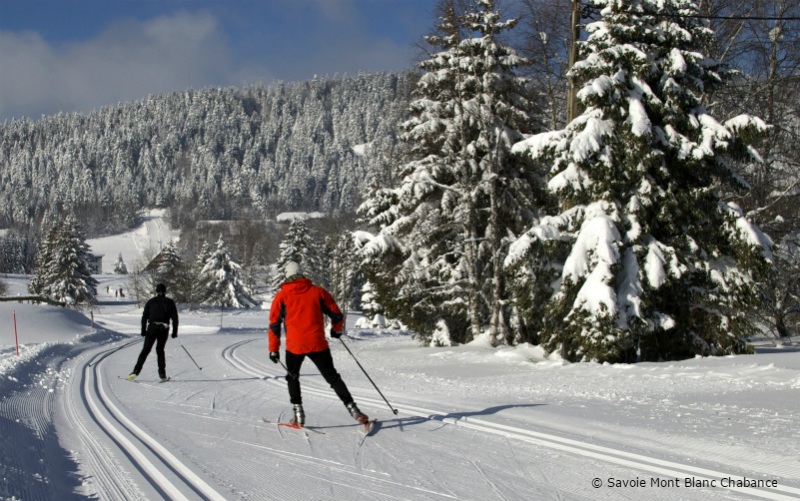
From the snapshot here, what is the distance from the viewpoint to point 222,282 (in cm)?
6475

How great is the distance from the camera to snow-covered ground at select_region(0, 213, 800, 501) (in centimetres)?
477

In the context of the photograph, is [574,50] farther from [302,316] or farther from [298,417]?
[298,417]

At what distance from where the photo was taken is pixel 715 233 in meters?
12.9

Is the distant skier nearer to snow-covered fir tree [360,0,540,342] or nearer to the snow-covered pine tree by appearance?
the snow-covered pine tree

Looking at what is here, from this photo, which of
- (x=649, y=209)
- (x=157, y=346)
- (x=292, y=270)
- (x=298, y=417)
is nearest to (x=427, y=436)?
(x=298, y=417)

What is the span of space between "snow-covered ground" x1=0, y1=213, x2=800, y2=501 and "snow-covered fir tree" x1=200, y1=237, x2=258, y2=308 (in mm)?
53540

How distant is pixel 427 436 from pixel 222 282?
61197mm

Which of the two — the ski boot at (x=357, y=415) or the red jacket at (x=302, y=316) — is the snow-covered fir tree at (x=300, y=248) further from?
the ski boot at (x=357, y=415)

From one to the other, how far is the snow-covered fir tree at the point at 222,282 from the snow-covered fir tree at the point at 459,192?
4722 cm

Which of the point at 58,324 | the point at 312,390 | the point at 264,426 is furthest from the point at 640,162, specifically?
the point at 58,324

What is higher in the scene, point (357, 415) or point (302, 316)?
point (302, 316)

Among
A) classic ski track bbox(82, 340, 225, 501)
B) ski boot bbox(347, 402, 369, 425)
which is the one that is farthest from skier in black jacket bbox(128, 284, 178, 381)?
ski boot bbox(347, 402, 369, 425)

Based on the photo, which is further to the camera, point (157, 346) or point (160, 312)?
point (160, 312)

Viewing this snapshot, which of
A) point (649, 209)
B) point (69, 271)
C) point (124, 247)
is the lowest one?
point (649, 209)
